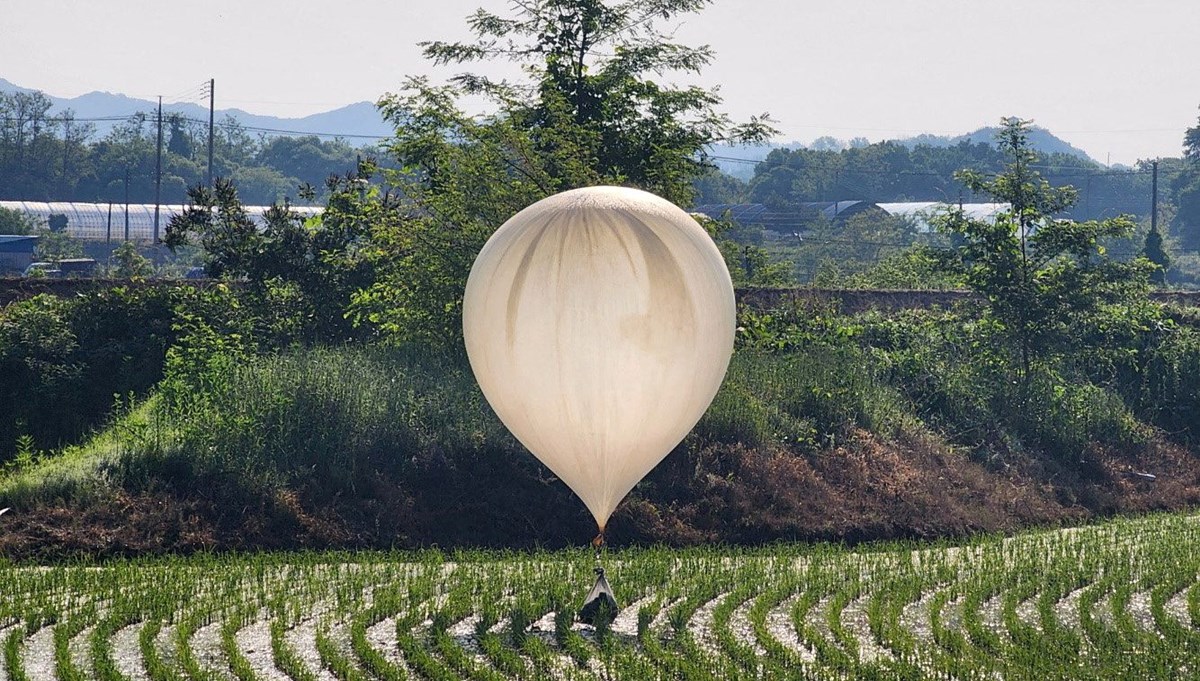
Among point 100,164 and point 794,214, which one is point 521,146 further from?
point 100,164

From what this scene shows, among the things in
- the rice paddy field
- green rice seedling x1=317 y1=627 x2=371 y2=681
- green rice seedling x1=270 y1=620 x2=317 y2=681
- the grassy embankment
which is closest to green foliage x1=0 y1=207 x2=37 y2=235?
the grassy embankment

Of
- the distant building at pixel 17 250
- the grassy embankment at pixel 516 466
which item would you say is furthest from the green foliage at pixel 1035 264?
the distant building at pixel 17 250

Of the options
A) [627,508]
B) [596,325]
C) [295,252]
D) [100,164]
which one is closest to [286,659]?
[596,325]

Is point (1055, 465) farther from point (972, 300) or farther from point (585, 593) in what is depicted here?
point (585, 593)

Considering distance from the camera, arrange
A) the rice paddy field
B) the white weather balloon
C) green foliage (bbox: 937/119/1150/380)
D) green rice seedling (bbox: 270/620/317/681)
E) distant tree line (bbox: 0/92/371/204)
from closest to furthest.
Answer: green rice seedling (bbox: 270/620/317/681), the rice paddy field, the white weather balloon, green foliage (bbox: 937/119/1150/380), distant tree line (bbox: 0/92/371/204)

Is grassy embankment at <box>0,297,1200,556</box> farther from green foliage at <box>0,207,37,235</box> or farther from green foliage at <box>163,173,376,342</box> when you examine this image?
green foliage at <box>0,207,37,235</box>
